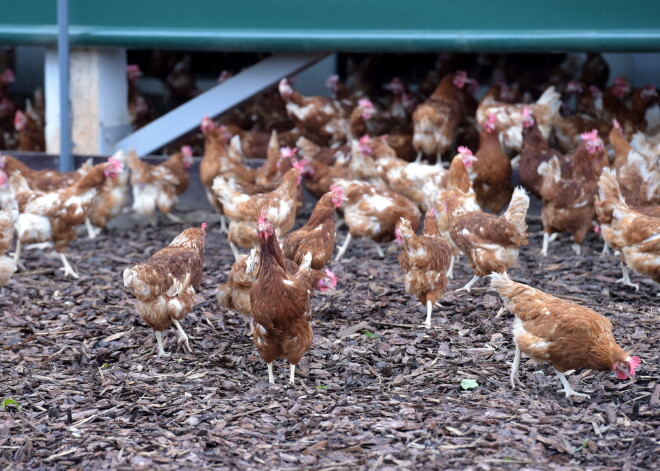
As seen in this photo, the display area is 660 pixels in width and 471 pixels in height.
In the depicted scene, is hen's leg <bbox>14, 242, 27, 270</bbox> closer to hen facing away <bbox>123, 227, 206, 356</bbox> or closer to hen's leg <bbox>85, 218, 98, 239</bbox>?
hen's leg <bbox>85, 218, 98, 239</bbox>

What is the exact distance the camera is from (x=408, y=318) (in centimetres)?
625

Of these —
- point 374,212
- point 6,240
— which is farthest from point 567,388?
point 6,240

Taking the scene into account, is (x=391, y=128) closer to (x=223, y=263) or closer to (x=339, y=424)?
(x=223, y=263)

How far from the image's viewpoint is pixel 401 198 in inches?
310

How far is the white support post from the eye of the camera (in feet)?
31.7

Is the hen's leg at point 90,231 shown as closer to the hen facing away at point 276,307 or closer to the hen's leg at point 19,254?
the hen's leg at point 19,254

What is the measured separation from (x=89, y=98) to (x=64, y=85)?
0.41 metres

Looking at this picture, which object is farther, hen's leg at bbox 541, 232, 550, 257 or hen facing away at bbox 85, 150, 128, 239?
hen facing away at bbox 85, 150, 128, 239

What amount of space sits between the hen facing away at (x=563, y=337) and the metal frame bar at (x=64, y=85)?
6254 mm

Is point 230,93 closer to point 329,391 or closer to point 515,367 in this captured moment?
point 329,391

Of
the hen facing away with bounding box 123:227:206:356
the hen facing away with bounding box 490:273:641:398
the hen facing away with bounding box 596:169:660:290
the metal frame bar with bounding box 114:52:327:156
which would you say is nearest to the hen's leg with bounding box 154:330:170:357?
the hen facing away with bounding box 123:227:206:356

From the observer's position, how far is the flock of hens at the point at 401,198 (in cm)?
493

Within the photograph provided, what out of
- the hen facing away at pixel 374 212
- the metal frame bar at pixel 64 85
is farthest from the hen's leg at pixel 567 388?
the metal frame bar at pixel 64 85

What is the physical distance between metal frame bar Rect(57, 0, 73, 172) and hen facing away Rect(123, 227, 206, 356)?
4.35 meters
